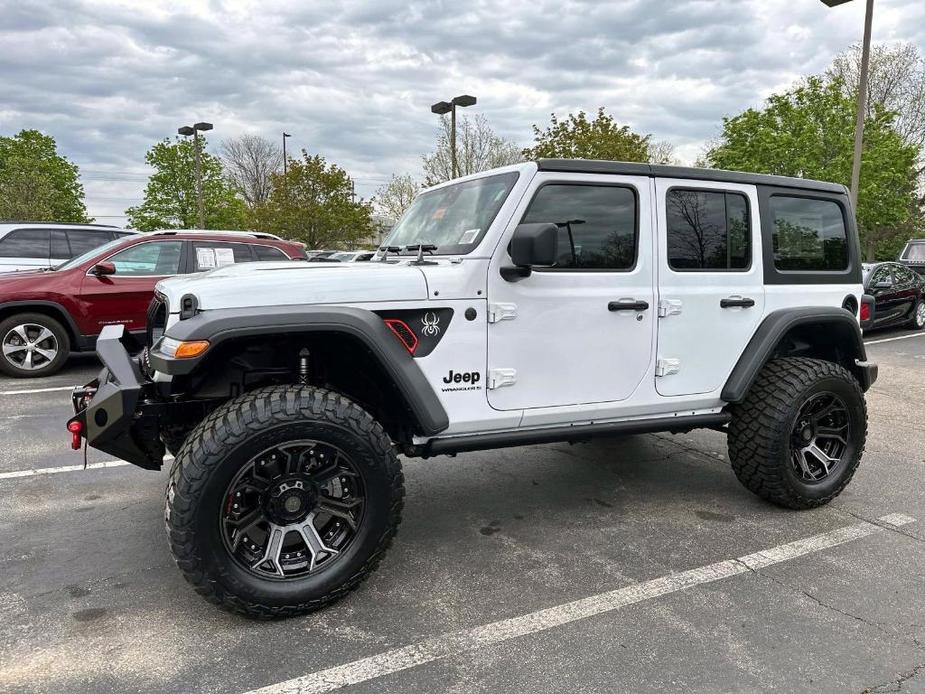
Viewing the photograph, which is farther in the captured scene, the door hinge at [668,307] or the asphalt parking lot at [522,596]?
the door hinge at [668,307]

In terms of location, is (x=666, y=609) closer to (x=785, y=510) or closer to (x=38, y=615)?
(x=785, y=510)

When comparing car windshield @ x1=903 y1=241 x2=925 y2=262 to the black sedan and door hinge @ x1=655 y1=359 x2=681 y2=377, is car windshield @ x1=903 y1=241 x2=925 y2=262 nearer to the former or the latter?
the black sedan

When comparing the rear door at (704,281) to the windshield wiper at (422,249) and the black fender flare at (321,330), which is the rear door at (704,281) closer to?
the windshield wiper at (422,249)

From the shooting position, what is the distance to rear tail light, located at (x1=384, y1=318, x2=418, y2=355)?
290 centimetres

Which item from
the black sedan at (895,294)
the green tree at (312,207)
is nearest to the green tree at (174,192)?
the green tree at (312,207)

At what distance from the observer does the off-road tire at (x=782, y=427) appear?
12.2 feet

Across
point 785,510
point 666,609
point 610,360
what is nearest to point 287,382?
point 610,360

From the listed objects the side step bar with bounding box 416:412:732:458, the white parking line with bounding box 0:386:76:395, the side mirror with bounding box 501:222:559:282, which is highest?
A: the side mirror with bounding box 501:222:559:282

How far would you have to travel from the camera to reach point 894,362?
9602 millimetres

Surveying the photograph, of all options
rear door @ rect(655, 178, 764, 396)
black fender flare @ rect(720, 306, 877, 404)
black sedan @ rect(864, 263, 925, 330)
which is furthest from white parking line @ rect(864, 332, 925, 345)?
rear door @ rect(655, 178, 764, 396)

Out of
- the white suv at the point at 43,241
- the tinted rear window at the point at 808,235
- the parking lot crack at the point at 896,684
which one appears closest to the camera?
the parking lot crack at the point at 896,684

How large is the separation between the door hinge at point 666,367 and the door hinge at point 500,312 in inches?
38.5

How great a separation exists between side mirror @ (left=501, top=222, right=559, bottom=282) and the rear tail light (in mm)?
595

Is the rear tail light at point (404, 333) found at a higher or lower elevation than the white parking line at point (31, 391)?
higher
